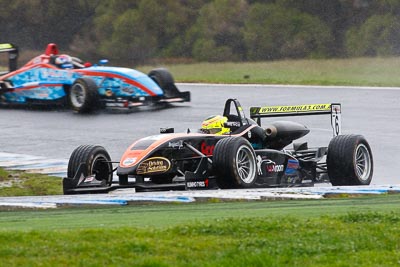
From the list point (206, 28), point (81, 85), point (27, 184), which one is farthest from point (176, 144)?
point (206, 28)

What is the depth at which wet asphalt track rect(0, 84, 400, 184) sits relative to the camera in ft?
61.5

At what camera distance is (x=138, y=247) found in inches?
283

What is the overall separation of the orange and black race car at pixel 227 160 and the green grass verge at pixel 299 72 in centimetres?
1508

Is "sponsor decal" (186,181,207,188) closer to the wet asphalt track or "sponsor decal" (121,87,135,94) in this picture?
the wet asphalt track

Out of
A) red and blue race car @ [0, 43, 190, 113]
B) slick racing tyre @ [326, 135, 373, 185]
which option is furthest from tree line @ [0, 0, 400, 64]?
slick racing tyre @ [326, 135, 373, 185]

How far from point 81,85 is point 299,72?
11.1 m

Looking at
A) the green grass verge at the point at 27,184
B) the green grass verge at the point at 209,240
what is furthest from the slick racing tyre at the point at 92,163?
the green grass verge at the point at 209,240

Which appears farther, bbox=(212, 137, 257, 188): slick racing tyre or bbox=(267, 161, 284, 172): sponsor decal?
bbox=(267, 161, 284, 172): sponsor decal

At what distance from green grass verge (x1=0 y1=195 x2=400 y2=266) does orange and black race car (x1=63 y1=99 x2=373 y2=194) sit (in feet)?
10.1

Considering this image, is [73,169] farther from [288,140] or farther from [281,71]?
[281,71]

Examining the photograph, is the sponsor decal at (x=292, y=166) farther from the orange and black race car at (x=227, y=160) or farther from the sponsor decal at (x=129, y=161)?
the sponsor decal at (x=129, y=161)

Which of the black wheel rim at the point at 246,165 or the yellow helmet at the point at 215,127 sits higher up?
the yellow helmet at the point at 215,127

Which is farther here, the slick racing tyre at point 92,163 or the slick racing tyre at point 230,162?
the slick racing tyre at point 92,163

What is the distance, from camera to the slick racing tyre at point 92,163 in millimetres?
13234
